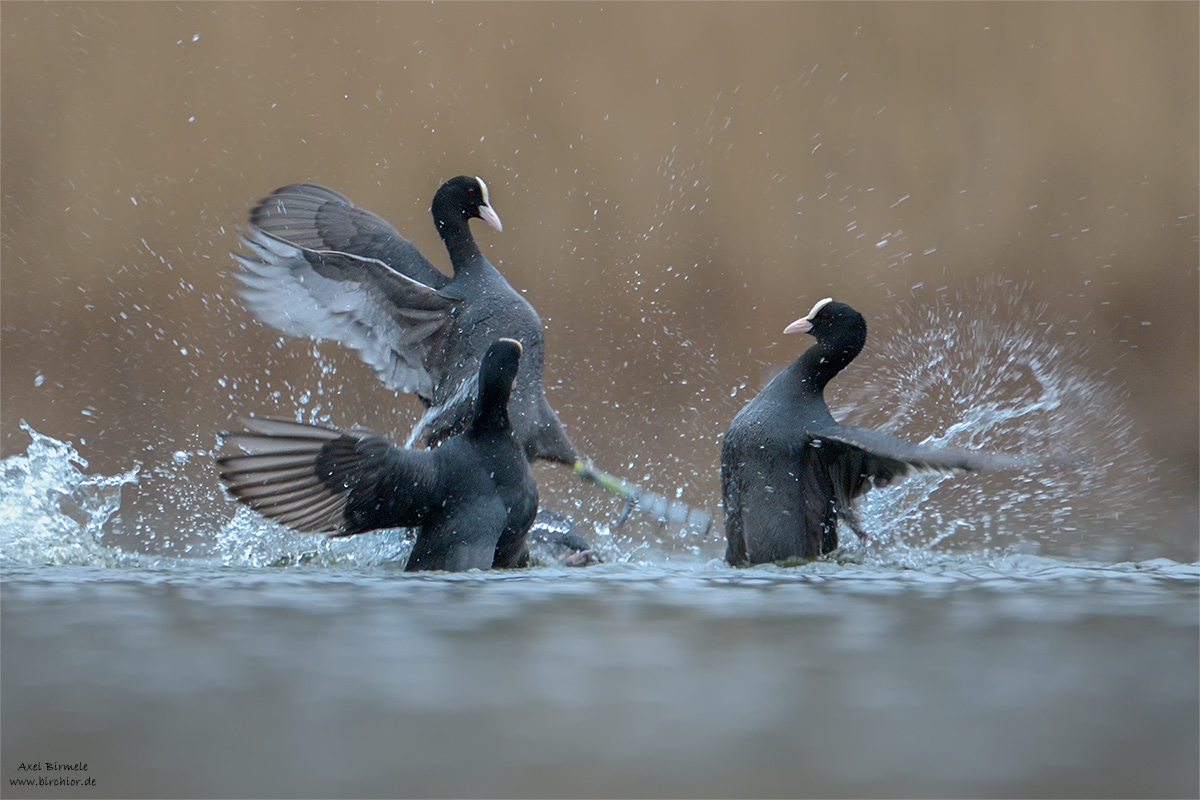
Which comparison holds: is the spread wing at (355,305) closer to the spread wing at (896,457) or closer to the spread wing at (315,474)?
the spread wing at (315,474)

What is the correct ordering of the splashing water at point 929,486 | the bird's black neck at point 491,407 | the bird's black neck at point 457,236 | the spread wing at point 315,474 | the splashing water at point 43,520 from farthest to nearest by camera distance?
the bird's black neck at point 457,236 < the splashing water at point 929,486 < the splashing water at point 43,520 < the bird's black neck at point 491,407 < the spread wing at point 315,474

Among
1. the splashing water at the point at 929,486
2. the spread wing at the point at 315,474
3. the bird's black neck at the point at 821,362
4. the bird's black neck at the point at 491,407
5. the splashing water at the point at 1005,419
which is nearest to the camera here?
the spread wing at the point at 315,474

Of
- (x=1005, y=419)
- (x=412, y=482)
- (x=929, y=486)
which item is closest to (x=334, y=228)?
(x=412, y=482)

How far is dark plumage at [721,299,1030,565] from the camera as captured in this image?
314cm

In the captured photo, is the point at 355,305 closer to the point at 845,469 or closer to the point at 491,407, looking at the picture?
the point at 491,407

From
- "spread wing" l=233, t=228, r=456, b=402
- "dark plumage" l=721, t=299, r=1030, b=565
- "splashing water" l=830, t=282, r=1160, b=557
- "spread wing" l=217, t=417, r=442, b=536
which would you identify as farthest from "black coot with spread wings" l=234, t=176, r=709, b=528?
"splashing water" l=830, t=282, r=1160, b=557

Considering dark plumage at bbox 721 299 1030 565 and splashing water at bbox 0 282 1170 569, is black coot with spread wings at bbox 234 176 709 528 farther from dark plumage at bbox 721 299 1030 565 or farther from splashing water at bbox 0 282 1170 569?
splashing water at bbox 0 282 1170 569

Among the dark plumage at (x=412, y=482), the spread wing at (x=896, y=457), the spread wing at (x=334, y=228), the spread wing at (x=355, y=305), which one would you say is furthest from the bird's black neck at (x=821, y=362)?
the spread wing at (x=334, y=228)

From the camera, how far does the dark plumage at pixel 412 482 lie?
2.65m

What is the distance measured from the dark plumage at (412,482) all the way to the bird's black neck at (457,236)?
0.94m

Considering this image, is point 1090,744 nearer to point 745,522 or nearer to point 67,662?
point 67,662

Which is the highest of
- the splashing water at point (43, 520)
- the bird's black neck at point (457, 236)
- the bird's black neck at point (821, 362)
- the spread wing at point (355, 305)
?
the bird's black neck at point (457, 236)

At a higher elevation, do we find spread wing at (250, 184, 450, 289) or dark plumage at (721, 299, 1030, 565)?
spread wing at (250, 184, 450, 289)

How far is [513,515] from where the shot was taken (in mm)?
2818
